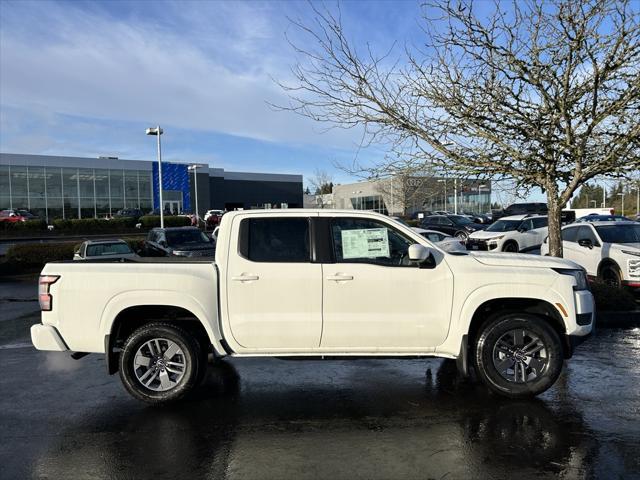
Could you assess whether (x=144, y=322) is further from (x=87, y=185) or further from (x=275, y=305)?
(x=87, y=185)

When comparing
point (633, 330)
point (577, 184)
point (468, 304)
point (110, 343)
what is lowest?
point (633, 330)

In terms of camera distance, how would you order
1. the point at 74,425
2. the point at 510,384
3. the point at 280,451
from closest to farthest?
the point at 280,451
the point at 74,425
the point at 510,384

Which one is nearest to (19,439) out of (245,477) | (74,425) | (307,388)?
(74,425)

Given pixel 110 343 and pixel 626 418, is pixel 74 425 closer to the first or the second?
pixel 110 343

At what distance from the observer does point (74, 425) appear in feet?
15.9

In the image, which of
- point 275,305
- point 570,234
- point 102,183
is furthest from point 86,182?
point 275,305

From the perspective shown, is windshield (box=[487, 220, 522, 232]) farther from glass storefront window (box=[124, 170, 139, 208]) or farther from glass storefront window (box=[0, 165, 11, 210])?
glass storefront window (box=[0, 165, 11, 210])

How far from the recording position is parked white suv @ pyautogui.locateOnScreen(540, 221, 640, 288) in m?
10.7

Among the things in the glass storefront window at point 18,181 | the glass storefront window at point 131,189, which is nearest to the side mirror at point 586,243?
the glass storefront window at point 18,181

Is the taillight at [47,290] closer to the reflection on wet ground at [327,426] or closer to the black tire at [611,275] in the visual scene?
the reflection on wet ground at [327,426]

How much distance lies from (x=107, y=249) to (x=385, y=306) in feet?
42.7

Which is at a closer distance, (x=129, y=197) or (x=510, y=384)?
(x=510, y=384)

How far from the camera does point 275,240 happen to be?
5.34m

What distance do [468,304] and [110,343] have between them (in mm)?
3545
